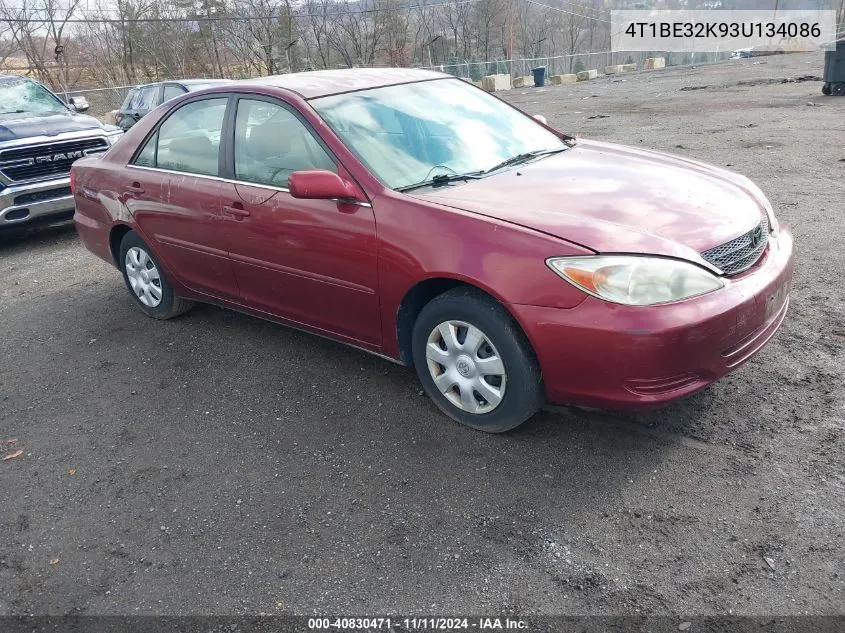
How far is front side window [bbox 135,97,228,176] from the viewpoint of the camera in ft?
13.6

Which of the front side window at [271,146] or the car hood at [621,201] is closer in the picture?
the car hood at [621,201]

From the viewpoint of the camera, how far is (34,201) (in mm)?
7332

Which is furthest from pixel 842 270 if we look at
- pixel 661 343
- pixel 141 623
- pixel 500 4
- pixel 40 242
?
pixel 500 4

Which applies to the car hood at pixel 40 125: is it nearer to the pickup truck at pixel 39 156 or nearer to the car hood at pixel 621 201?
the pickup truck at pixel 39 156

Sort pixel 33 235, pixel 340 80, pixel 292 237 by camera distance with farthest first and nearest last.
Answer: pixel 33 235 → pixel 340 80 → pixel 292 237

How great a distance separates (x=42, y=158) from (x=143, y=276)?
3633 millimetres

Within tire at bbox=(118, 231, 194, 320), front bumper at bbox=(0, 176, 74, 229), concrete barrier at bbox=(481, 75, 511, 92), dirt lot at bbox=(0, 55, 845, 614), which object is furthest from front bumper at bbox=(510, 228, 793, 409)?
concrete barrier at bbox=(481, 75, 511, 92)

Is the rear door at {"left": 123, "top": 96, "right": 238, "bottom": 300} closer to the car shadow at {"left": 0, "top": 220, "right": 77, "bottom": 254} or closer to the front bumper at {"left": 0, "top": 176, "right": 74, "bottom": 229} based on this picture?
the front bumper at {"left": 0, "top": 176, "right": 74, "bottom": 229}

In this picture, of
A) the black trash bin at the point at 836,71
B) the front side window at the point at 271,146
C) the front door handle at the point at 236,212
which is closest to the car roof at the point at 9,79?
the front side window at the point at 271,146

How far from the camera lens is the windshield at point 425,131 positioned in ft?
11.5

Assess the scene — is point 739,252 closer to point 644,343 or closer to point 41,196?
point 644,343

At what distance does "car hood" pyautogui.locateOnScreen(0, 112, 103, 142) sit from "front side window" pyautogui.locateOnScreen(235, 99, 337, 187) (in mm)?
4836

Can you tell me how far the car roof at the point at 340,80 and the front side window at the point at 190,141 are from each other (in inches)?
12.1

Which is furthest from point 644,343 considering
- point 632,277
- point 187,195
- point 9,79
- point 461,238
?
point 9,79
